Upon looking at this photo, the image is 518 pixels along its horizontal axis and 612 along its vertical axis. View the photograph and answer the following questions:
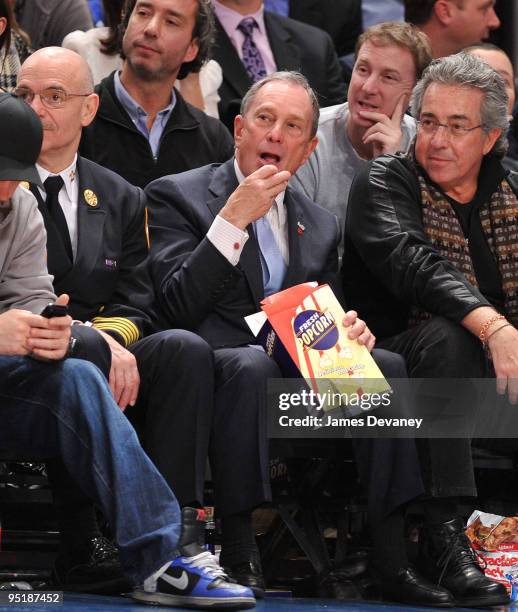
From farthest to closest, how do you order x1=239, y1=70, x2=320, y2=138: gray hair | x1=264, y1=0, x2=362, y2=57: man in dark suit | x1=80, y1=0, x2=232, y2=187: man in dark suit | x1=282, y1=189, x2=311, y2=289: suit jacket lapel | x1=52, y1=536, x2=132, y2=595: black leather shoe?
x1=264, y1=0, x2=362, y2=57: man in dark suit < x1=80, y1=0, x2=232, y2=187: man in dark suit < x1=239, y1=70, x2=320, y2=138: gray hair < x1=282, y1=189, x2=311, y2=289: suit jacket lapel < x1=52, y1=536, x2=132, y2=595: black leather shoe

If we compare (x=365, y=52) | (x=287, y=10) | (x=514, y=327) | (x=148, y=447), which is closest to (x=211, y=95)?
(x=365, y=52)

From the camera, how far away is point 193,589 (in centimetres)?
326

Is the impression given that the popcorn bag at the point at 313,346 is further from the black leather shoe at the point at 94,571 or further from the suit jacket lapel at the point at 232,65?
the suit jacket lapel at the point at 232,65

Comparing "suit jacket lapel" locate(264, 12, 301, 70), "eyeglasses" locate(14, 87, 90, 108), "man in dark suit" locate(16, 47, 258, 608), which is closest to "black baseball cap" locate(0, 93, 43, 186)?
"man in dark suit" locate(16, 47, 258, 608)

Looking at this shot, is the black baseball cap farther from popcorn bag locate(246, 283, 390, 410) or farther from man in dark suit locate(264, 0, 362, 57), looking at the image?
man in dark suit locate(264, 0, 362, 57)

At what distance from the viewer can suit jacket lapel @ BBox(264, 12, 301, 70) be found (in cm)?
580

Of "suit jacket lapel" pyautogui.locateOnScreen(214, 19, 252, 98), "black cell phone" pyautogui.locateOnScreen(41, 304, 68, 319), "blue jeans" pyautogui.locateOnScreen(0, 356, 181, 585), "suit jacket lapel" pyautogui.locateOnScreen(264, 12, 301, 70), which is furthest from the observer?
"suit jacket lapel" pyautogui.locateOnScreen(264, 12, 301, 70)

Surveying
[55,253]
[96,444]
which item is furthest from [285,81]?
[96,444]

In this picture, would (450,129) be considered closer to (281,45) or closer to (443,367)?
(443,367)

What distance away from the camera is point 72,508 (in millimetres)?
3721

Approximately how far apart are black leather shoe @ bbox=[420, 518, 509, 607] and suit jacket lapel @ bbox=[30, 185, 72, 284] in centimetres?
135

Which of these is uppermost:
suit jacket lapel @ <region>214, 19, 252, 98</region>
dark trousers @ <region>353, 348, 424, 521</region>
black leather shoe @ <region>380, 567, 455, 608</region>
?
suit jacket lapel @ <region>214, 19, 252, 98</region>

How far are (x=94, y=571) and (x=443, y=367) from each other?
1220 millimetres

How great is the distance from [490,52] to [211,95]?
1.18 metres
